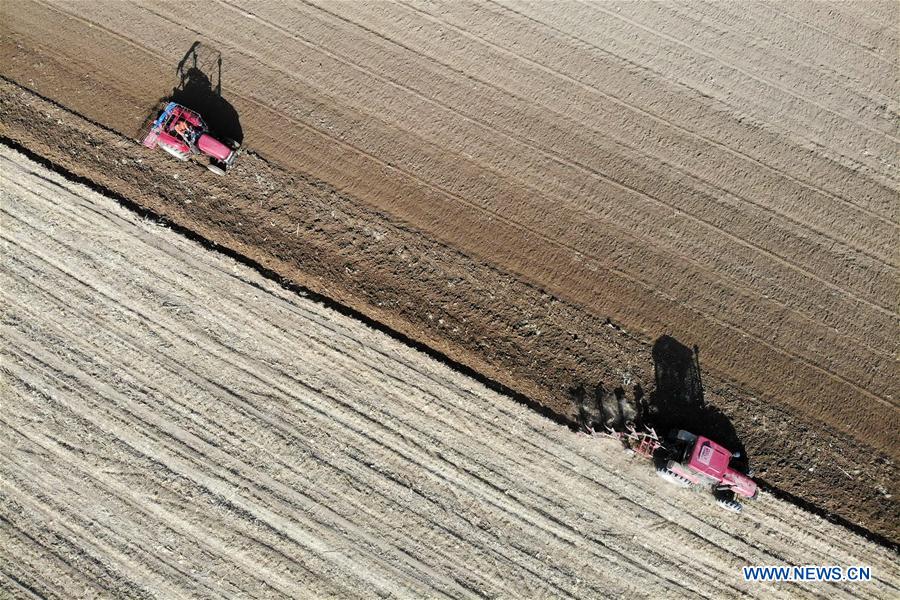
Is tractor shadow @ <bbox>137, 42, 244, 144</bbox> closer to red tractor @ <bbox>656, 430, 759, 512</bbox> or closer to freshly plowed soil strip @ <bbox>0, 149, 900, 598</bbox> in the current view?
freshly plowed soil strip @ <bbox>0, 149, 900, 598</bbox>

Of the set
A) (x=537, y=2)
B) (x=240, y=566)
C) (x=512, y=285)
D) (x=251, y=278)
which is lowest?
(x=240, y=566)

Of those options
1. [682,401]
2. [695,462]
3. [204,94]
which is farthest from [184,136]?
[695,462]

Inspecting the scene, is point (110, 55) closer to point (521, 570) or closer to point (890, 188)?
point (521, 570)

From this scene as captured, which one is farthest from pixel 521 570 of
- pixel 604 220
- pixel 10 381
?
pixel 10 381

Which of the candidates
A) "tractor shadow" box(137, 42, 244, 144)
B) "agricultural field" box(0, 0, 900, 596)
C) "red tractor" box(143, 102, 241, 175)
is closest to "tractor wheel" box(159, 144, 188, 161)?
"red tractor" box(143, 102, 241, 175)

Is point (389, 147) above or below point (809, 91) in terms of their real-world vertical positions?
below

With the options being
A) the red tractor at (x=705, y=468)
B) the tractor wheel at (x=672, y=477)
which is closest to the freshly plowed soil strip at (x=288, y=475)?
the tractor wheel at (x=672, y=477)

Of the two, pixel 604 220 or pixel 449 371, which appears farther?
pixel 604 220

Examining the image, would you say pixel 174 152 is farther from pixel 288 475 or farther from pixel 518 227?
pixel 518 227
